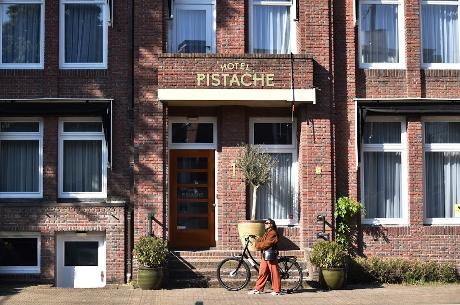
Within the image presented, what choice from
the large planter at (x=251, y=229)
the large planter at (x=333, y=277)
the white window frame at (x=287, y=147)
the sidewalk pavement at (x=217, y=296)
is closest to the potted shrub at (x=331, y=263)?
the large planter at (x=333, y=277)

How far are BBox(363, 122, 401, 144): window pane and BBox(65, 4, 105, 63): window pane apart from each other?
6.92 m

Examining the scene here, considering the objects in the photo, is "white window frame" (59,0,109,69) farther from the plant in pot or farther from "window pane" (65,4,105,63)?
the plant in pot

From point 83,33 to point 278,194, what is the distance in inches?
249

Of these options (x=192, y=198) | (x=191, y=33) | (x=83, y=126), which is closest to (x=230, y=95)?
(x=191, y=33)

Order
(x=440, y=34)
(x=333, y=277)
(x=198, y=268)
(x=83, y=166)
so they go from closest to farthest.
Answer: (x=333, y=277)
(x=198, y=268)
(x=83, y=166)
(x=440, y=34)

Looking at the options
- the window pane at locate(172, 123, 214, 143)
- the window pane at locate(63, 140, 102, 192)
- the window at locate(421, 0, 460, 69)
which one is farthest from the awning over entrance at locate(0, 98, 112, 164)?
the window at locate(421, 0, 460, 69)

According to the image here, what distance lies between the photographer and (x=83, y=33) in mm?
17984

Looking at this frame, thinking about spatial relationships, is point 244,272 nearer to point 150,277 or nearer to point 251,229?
point 251,229

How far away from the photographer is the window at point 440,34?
60.4ft

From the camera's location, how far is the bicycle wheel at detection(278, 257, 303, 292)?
15852mm

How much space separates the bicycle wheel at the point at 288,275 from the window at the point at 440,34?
6352 millimetres

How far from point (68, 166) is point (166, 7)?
459 centimetres

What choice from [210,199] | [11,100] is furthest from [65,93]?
[210,199]

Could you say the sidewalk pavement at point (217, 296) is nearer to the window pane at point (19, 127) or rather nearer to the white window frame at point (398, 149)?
the white window frame at point (398, 149)
